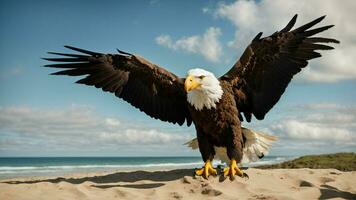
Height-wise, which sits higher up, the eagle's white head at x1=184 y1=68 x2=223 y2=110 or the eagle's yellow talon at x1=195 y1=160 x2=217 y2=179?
the eagle's white head at x1=184 y1=68 x2=223 y2=110

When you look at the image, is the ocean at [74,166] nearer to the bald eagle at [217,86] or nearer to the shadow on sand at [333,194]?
the bald eagle at [217,86]

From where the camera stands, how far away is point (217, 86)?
6230mm

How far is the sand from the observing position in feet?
17.1

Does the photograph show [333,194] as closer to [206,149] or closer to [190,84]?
[206,149]

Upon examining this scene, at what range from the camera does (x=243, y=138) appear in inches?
277

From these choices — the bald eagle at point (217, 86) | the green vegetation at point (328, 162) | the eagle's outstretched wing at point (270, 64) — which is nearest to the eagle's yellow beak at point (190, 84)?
the bald eagle at point (217, 86)

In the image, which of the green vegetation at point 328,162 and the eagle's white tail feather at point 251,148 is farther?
the green vegetation at point 328,162

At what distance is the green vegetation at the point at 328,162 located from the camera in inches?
438

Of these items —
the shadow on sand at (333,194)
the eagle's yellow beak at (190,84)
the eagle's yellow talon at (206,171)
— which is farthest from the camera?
the eagle's yellow talon at (206,171)

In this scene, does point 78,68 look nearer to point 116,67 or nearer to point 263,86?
point 116,67

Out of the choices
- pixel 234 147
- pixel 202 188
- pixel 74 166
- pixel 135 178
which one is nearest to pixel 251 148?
pixel 234 147

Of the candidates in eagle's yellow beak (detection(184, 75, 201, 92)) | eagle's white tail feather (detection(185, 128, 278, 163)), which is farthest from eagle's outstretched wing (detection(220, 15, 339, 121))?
eagle's yellow beak (detection(184, 75, 201, 92))

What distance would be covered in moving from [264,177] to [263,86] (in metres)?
1.48

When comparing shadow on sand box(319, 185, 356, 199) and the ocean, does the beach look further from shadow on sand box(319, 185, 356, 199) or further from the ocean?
the ocean
